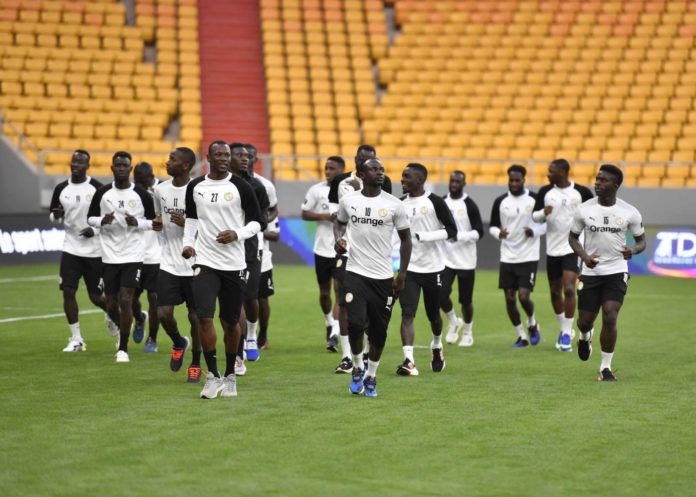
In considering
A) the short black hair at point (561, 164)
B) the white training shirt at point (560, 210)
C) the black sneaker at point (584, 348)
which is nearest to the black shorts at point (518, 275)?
the white training shirt at point (560, 210)

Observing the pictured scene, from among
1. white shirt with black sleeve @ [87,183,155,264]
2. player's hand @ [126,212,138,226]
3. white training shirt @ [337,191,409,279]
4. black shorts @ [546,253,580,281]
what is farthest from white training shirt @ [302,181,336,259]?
white training shirt @ [337,191,409,279]

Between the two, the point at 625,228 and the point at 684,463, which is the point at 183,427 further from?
the point at 625,228

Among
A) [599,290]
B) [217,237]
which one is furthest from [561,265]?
[217,237]

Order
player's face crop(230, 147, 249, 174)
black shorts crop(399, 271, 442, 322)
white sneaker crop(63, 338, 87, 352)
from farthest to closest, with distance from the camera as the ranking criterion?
white sneaker crop(63, 338, 87, 352) < black shorts crop(399, 271, 442, 322) < player's face crop(230, 147, 249, 174)

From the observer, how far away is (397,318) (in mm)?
19578

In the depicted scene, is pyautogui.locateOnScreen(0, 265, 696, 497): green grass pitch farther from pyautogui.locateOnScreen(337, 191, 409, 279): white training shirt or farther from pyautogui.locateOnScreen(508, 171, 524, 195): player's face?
pyautogui.locateOnScreen(508, 171, 524, 195): player's face

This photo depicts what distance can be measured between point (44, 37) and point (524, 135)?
1404cm

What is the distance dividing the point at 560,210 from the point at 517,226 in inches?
26.2

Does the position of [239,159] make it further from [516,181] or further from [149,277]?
[516,181]

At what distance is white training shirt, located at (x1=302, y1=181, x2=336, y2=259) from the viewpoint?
15469mm

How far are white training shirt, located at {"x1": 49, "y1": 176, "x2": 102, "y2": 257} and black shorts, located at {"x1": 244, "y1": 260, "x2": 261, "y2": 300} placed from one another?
2131 millimetres

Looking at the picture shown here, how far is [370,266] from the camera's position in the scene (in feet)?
37.8

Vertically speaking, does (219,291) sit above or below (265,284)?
above

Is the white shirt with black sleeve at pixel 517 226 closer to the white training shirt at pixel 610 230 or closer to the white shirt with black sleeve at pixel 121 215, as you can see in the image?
the white training shirt at pixel 610 230
